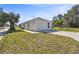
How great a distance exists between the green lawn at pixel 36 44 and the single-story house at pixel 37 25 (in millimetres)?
124

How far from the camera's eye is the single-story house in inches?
148

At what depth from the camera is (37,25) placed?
3795mm

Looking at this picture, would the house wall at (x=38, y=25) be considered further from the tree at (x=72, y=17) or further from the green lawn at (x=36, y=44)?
the tree at (x=72, y=17)

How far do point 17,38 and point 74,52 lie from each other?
33.5 inches

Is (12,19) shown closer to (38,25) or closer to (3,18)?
(3,18)

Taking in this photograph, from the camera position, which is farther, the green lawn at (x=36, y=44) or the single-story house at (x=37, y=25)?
the single-story house at (x=37, y=25)

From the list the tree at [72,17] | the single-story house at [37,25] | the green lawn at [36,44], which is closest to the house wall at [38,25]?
the single-story house at [37,25]

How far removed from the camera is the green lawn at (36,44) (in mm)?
3619

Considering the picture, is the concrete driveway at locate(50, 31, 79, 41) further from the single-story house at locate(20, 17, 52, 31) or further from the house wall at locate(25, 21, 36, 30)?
the house wall at locate(25, 21, 36, 30)

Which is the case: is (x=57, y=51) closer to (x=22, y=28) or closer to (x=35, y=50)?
(x=35, y=50)
